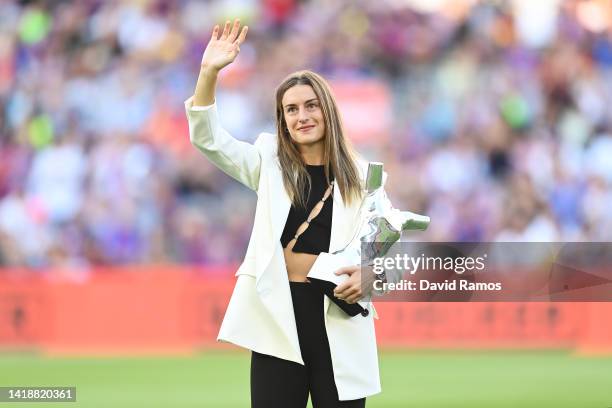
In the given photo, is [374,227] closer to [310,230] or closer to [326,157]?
[310,230]

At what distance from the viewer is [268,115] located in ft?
56.1

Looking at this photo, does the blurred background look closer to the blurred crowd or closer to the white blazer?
the blurred crowd

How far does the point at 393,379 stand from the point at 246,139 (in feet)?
19.8

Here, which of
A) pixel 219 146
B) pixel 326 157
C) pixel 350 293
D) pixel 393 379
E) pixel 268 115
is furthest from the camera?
pixel 268 115

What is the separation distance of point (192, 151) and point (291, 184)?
11889 mm

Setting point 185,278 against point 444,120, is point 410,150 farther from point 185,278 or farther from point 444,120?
point 185,278

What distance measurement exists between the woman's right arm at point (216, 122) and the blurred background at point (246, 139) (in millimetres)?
7771

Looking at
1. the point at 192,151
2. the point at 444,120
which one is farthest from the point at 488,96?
the point at 192,151

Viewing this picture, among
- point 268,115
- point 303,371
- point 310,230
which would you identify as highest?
point 268,115

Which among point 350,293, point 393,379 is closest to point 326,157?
point 350,293

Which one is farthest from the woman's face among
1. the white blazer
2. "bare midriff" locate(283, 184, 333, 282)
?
"bare midriff" locate(283, 184, 333, 282)

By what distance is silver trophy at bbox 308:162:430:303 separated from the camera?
16.9 feet

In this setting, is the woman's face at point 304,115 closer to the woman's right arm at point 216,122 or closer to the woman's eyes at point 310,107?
the woman's eyes at point 310,107

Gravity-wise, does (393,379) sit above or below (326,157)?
above
